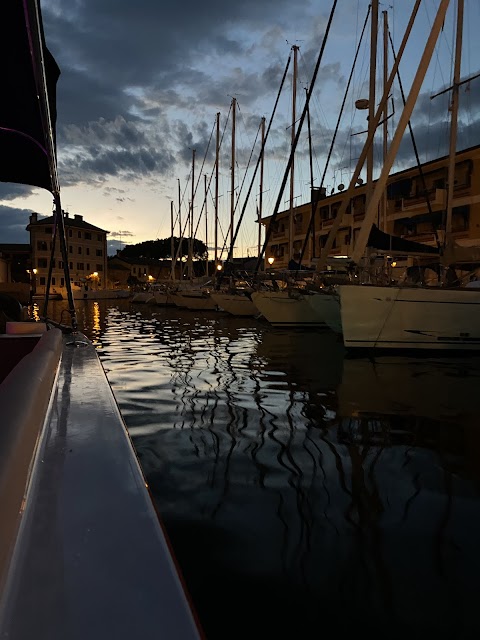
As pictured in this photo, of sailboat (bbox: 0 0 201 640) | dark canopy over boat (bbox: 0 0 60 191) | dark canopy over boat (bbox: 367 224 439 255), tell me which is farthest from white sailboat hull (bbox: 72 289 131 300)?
sailboat (bbox: 0 0 201 640)

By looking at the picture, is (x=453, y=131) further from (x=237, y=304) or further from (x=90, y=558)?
(x=90, y=558)

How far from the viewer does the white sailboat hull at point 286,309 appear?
61.8 feet

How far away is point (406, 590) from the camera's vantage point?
2406mm

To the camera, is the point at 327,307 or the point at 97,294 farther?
the point at 97,294

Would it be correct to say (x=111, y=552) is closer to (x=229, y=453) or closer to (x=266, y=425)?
(x=229, y=453)

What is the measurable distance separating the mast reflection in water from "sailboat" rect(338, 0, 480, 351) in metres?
3.55

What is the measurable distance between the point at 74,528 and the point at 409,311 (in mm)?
10921

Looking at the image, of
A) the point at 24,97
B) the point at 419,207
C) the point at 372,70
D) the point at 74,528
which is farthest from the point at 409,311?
the point at 419,207

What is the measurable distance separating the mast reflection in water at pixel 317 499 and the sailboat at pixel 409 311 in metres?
3.55

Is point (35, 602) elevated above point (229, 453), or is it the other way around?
point (35, 602)

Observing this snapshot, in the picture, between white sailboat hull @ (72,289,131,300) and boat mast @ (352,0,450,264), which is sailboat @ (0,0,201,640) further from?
white sailboat hull @ (72,289,131,300)

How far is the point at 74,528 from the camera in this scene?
154 centimetres

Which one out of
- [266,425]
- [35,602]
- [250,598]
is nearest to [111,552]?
[35,602]

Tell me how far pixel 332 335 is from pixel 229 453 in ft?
42.7
